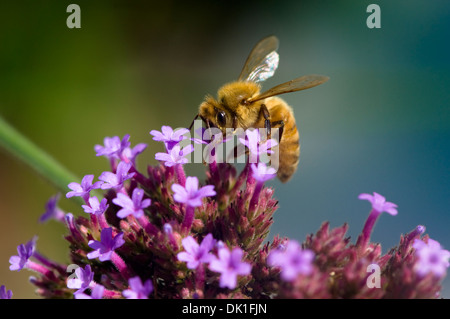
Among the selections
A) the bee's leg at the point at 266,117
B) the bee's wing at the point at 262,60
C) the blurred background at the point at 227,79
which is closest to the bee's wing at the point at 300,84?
the bee's leg at the point at 266,117

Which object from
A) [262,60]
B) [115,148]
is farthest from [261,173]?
[262,60]

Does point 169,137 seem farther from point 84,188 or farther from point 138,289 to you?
point 138,289

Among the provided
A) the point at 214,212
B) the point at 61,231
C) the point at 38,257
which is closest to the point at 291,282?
the point at 214,212

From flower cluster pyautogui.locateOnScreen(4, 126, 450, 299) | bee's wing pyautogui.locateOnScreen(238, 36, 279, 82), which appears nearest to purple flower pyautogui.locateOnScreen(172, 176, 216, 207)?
flower cluster pyautogui.locateOnScreen(4, 126, 450, 299)

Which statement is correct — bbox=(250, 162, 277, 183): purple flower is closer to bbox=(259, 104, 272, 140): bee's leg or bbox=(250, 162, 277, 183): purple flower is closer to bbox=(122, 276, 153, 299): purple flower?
bbox=(259, 104, 272, 140): bee's leg

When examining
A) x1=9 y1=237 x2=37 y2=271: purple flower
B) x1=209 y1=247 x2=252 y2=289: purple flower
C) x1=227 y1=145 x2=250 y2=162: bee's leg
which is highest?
x1=227 y1=145 x2=250 y2=162: bee's leg
